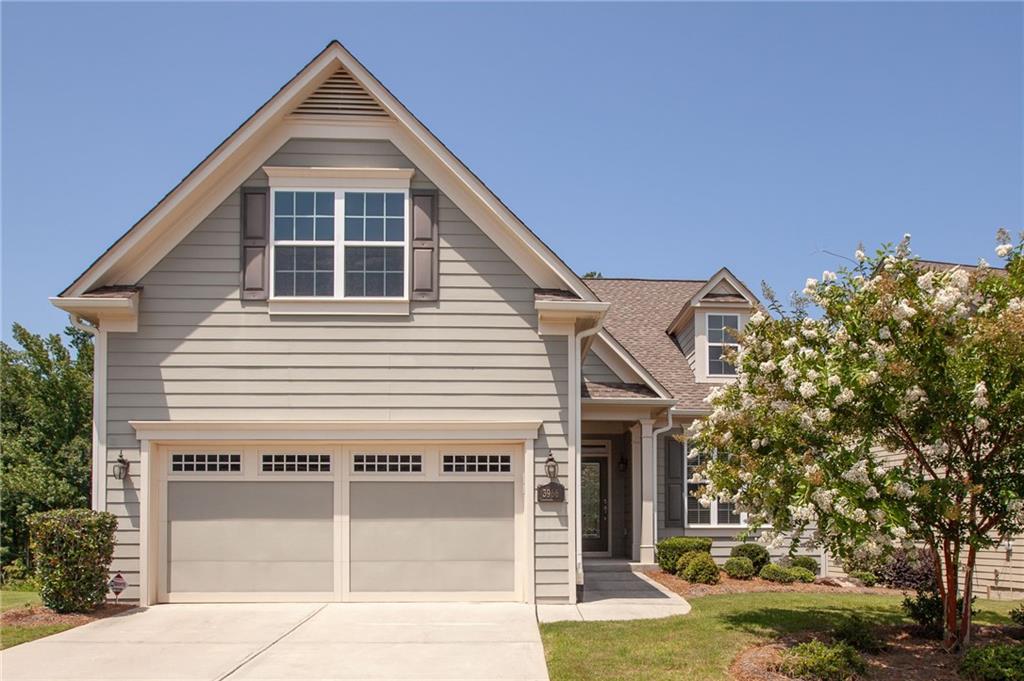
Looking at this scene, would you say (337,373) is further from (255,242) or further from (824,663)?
(824,663)

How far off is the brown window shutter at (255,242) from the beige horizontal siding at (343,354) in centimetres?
13

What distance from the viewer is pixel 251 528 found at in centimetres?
1247

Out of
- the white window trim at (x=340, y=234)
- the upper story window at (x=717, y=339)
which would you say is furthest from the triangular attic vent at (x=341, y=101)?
the upper story window at (x=717, y=339)

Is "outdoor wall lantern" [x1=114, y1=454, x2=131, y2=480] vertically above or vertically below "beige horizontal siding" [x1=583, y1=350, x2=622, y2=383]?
below

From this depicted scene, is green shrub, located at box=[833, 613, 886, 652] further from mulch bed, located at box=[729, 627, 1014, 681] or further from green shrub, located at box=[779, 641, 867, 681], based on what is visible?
green shrub, located at box=[779, 641, 867, 681]

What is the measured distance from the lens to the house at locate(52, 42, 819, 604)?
12.4 metres

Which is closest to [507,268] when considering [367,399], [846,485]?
[367,399]

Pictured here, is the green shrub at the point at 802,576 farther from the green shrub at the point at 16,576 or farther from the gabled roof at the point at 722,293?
the green shrub at the point at 16,576

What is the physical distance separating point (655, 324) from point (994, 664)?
1371cm

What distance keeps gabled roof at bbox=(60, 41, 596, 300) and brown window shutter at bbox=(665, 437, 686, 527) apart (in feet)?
20.6

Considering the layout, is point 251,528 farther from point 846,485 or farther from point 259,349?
point 846,485

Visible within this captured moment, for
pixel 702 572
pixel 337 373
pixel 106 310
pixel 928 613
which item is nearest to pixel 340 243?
pixel 337 373

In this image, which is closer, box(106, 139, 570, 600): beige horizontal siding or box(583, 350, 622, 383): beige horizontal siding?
box(106, 139, 570, 600): beige horizontal siding

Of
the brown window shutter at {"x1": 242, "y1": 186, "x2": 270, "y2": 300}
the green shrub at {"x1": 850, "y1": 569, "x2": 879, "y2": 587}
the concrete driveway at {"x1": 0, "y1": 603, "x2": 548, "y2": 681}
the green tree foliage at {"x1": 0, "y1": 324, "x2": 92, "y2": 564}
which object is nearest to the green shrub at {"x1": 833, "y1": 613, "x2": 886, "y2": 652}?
the concrete driveway at {"x1": 0, "y1": 603, "x2": 548, "y2": 681}
